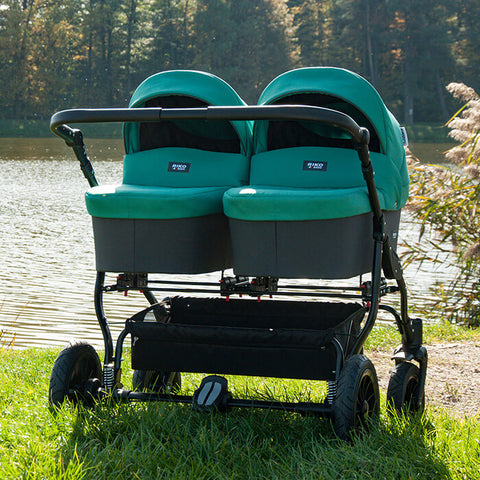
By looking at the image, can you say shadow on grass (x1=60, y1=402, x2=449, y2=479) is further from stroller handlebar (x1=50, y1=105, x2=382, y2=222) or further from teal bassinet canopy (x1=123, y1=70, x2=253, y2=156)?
teal bassinet canopy (x1=123, y1=70, x2=253, y2=156)

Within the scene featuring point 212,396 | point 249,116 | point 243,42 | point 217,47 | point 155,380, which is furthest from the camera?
point 243,42

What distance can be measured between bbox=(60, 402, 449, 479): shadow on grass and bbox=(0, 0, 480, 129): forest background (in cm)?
4810

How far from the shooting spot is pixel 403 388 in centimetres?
342

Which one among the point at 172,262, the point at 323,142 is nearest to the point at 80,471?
the point at 172,262

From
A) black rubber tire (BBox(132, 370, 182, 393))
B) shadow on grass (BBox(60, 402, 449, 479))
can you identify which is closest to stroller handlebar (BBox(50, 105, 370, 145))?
shadow on grass (BBox(60, 402, 449, 479))

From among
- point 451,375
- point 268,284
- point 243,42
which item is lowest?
point 451,375

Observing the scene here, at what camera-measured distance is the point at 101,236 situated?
10.5ft

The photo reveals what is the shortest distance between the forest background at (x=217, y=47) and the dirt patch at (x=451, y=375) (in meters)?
46.0

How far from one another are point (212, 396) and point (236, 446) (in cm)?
22

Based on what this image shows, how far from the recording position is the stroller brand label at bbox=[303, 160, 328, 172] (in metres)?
3.37

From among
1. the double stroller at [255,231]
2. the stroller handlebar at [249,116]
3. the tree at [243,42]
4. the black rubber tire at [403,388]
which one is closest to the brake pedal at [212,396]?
the double stroller at [255,231]

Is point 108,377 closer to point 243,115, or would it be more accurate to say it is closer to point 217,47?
point 243,115

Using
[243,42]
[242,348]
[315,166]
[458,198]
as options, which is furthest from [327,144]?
[243,42]

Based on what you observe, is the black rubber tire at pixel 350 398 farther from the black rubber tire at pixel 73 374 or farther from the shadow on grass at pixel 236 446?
the black rubber tire at pixel 73 374
